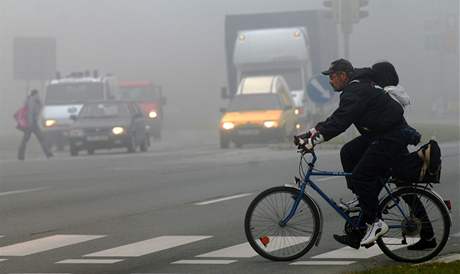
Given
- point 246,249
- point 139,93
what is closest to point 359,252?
point 246,249

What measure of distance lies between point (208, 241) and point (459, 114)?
224 feet

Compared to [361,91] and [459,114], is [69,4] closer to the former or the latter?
[459,114]

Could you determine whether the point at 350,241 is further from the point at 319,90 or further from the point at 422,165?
the point at 319,90

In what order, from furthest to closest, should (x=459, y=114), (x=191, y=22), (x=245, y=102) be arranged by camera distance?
1. (x=191, y=22)
2. (x=459, y=114)
3. (x=245, y=102)

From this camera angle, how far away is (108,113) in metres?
35.6

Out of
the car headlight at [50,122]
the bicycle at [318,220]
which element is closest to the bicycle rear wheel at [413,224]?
the bicycle at [318,220]

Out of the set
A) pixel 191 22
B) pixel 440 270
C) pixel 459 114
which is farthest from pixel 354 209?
pixel 191 22

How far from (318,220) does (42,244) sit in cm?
287

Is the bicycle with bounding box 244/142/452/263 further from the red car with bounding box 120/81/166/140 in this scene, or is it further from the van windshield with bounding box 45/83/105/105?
the red car with bounding box 120/81/166/140

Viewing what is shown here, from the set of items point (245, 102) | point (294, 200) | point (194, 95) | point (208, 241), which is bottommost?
point (194, 95)

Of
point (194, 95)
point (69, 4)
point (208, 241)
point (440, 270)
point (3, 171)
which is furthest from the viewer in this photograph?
point (69, 4)

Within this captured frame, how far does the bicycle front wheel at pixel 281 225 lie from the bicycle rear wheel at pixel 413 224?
544mm

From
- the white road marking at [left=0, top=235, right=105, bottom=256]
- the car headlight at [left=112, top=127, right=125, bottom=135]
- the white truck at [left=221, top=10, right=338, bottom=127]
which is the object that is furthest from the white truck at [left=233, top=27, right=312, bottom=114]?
the white road marking at [left=0, top=235, right=105, bottom=256]

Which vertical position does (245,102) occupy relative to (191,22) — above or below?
above
